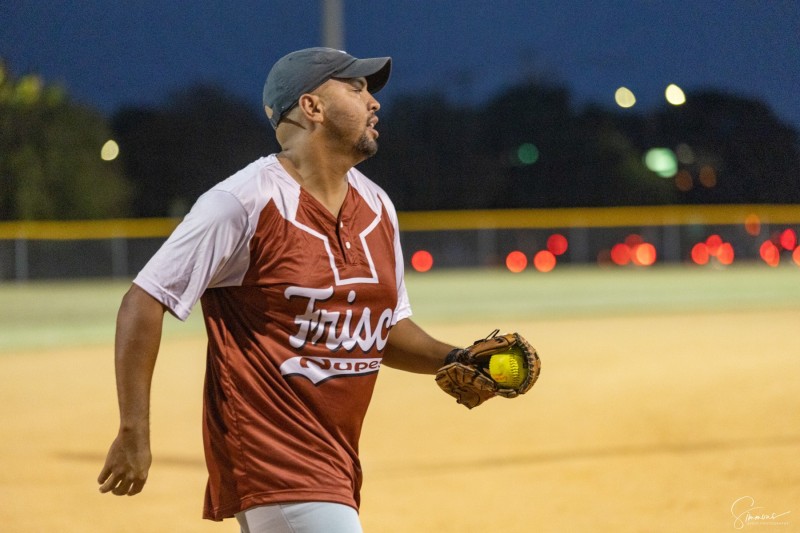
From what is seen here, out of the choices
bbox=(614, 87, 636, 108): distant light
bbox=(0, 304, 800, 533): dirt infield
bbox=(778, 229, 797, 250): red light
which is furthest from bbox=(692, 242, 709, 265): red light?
bbox=(0, 304, 800, 533): dirt infield

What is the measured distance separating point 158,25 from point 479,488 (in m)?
43.9

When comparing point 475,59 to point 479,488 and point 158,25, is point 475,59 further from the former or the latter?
point 479,488

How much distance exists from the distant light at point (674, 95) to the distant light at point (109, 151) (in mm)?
17039

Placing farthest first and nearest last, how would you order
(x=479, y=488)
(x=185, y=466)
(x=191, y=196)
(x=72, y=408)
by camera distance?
1. (x=191, y=196)
2. (x=72, y=408)
3. (x=185, y=466)
4. (x=479, y=488)

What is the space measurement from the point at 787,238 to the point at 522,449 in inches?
868

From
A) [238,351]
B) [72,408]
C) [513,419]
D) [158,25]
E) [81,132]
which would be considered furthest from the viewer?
[158,25]

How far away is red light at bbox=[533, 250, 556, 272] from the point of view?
28.0 metres

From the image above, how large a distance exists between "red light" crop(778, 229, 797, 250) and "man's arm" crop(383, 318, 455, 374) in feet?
85.6

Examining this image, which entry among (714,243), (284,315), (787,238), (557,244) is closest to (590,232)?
(557,244)

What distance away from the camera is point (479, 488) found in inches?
262

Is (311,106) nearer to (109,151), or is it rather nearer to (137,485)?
(137,485)

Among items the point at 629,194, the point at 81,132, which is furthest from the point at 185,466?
the point at 629,194

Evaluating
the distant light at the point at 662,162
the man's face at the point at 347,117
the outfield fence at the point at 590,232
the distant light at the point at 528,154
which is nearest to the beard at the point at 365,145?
the man's face at the point at 347,117
